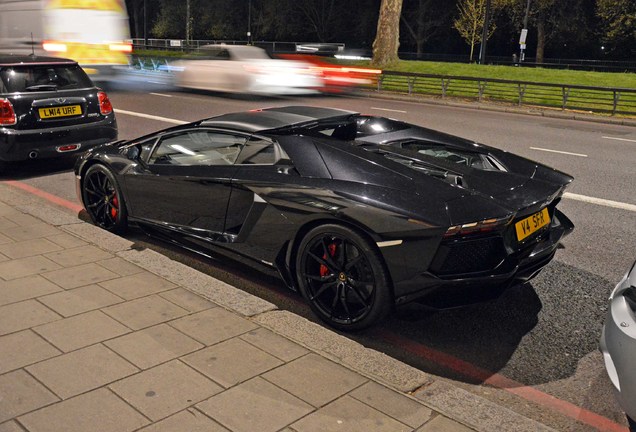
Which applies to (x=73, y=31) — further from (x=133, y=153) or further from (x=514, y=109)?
(x=133, y=153)

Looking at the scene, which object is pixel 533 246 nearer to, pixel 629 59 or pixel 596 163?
pixel 596 163

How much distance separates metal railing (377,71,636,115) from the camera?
18.4 m

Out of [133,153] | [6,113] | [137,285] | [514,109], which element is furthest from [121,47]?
[137,285]

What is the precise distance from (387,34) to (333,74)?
10.4 m

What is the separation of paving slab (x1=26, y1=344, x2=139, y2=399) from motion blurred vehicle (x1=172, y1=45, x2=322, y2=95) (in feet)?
44.1

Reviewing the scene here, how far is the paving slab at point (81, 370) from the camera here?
315cm

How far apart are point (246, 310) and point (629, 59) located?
152ft

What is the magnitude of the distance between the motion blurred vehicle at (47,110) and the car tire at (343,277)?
518 centimetres

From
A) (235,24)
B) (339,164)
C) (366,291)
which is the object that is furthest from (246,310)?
(235,24)

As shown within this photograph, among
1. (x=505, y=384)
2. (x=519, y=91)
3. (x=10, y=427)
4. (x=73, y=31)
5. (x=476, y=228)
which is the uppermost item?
(x=73, y=31)

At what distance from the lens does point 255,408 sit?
301 cm

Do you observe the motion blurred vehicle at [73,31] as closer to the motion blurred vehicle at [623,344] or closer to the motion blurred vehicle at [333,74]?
the motion blurred vehicle at [333,74]

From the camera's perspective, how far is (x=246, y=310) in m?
4.10

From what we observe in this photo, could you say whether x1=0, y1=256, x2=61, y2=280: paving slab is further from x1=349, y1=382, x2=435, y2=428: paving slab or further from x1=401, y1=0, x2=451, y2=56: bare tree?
x1=401, y1=0, x2=451, y2=56: bare tree
